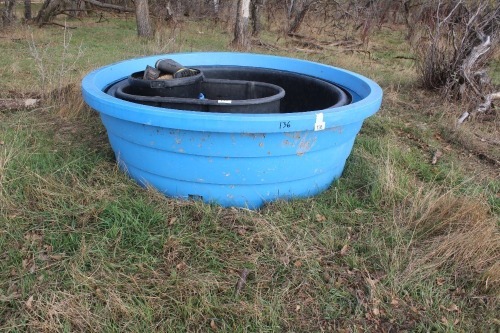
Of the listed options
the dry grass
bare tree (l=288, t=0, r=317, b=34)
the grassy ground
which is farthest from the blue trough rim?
bare tree (l=288, t=0, r=317, b=34)

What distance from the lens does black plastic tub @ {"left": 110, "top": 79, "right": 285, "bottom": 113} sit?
2662 mm

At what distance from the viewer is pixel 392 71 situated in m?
6.97

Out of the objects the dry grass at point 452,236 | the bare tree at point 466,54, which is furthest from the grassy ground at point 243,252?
the bare tree at point 466,54

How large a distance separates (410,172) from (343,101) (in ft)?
2.72

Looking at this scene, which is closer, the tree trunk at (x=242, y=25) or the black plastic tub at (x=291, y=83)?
the black plastic tub at (x=291, y=83)

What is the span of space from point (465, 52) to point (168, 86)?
4040 millimetres

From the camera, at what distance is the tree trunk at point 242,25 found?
7871mm

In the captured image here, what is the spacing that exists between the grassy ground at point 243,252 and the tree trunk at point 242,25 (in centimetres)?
515

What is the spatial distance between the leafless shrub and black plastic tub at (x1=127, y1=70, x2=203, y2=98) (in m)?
3.38

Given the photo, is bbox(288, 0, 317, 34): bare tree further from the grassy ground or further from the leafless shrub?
the grassy ground

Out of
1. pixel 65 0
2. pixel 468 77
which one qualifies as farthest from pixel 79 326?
pixel 65 0

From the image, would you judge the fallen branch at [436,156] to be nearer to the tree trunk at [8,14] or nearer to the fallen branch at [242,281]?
the fallen branch at [242,281]

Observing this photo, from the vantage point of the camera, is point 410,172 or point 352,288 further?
point 410,172

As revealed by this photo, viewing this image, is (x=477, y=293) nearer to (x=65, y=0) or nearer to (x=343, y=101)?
(x=343, y=101)
